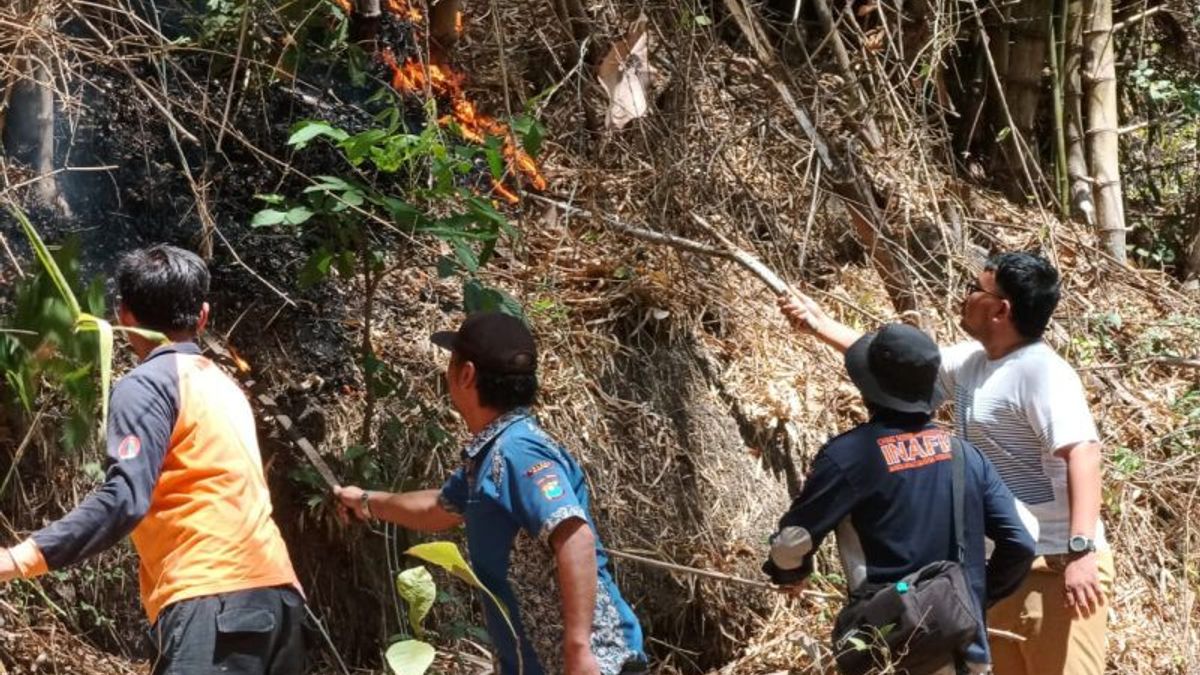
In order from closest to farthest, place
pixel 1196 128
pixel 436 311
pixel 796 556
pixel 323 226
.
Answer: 1. pixel 796 556
2. pixel 323 226
3. pixel 436 311
4. pixel 1196 128

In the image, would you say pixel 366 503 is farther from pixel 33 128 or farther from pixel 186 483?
pixel 33 128

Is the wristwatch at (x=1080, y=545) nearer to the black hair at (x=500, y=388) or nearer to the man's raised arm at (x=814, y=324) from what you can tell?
the man's raised arm at (x=814, y=324)

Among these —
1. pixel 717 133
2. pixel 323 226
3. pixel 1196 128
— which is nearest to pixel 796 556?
pixel 323 226

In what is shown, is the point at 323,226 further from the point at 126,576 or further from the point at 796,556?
the point at 796,556

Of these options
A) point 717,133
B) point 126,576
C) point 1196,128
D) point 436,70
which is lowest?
point 1196,128

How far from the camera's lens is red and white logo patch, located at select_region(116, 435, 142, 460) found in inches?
139

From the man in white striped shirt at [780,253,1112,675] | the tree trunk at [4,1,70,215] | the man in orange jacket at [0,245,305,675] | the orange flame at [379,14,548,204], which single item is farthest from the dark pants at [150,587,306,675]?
the orange flame at [379,14,548,204]

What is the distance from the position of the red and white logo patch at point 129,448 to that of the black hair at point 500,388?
0.81 m

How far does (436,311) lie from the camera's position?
6.63m

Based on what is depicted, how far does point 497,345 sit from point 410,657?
80cm

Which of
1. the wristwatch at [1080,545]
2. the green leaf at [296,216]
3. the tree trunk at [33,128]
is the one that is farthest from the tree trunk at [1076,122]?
the tree trunk at [33,128]

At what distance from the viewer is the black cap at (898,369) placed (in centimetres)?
428

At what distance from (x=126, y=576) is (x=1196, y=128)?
7.60 metres

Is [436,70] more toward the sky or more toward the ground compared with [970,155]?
more toward the sky
